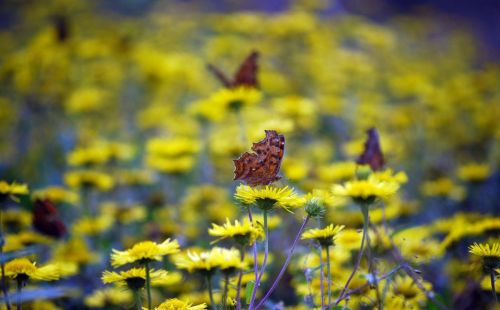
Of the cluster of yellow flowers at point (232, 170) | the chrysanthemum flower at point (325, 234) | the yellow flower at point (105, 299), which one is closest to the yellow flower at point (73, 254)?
the cluster of yellow flowers at point (232, 170)

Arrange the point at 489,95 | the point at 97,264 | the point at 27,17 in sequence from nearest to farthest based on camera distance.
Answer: the point at 97,264 → the point at 489,95 → the point at 27,17

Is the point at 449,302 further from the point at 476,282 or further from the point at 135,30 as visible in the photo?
the point at 135,30

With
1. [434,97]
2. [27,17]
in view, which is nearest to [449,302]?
[434,97]

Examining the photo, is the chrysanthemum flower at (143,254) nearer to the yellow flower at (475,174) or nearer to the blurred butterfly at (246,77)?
the blurred butterfly at (246,77)

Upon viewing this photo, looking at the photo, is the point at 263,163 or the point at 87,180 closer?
the point at 263,163

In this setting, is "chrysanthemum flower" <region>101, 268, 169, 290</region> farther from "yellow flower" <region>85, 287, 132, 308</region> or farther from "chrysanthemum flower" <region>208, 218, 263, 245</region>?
"yellow flower" <region>85, 287, 132, 308</region>

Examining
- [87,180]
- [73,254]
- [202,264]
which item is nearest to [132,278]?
[202,264]

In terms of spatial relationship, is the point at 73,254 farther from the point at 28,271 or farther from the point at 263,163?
the point at 263,163

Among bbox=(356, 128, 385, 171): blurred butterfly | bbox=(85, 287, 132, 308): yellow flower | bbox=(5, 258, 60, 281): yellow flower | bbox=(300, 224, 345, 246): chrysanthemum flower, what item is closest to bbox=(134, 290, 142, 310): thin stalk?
bbox=(5, 258, 60, 281): yellow flower
